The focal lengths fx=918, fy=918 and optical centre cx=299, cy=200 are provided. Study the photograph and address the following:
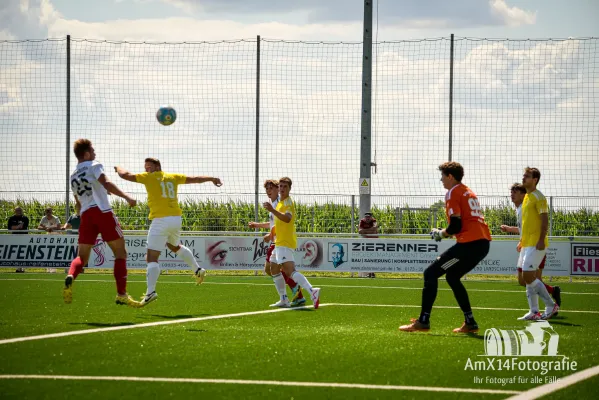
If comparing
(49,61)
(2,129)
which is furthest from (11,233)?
(49,61)

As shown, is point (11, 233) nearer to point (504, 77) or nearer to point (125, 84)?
point (125, 84)

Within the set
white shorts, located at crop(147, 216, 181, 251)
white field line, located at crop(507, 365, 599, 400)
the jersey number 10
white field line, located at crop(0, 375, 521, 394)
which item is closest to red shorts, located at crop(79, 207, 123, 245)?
white shorts, located at crop(147, 216, 181, 251)

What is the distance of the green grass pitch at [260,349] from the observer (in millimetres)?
6727

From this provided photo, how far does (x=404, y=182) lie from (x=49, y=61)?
10.5 meters

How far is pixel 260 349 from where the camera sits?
8750mm

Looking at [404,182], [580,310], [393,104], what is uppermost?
Answer: [393,104]

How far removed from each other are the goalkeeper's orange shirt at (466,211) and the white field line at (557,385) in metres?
2.74

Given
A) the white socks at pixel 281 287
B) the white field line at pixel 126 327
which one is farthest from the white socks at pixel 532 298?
the white socks at pixel 281 287

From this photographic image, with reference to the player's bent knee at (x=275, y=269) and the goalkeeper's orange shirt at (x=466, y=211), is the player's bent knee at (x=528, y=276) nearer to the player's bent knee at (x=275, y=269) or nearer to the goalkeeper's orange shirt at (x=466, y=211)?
the goalkeeper's orange shirt at (x=466, y=211)

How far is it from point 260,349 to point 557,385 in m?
2.96

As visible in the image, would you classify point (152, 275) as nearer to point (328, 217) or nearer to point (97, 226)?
point (97, 226)

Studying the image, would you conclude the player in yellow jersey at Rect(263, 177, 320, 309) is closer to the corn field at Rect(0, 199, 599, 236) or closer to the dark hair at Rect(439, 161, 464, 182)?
the dark hair at Rect(439, 161, 464, 182)

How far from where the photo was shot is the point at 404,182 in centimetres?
2427

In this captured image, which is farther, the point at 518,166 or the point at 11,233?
the point at 11,233
